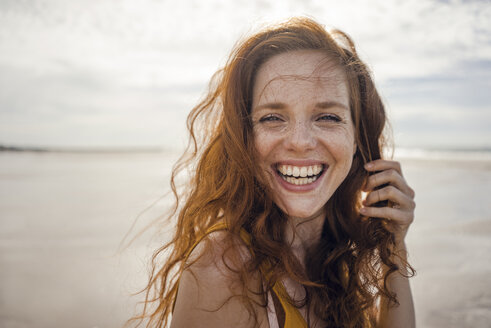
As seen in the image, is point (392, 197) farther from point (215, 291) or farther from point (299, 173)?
point (215, 291)

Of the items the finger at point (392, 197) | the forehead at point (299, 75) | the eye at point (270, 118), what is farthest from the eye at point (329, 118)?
the finger at point (392, 197)

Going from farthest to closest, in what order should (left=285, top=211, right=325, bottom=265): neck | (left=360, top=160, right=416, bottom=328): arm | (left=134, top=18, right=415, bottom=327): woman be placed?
1. (left=360, top=160, right=416, bottom=328): arm
2. (left=285, top=211, right=325, bottom=265): neck
3. (left=134, top=18, right=415, bottom=327): woman

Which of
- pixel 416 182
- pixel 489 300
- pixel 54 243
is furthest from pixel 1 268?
pixel 416 182

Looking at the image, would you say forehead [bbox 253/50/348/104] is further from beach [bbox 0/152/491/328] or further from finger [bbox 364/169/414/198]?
beach [bbox 0/152/491/328]

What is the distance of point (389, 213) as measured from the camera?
2.48 meters

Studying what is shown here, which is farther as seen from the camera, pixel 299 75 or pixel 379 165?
pixel 379 165

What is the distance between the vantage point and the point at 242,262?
186cm

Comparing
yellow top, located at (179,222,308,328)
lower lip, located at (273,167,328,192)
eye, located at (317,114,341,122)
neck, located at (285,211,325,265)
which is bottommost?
yellow top, located at (179,222,308,328)

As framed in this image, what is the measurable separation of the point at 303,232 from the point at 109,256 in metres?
3.93

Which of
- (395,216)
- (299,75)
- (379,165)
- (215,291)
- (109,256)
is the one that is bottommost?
(109,256)

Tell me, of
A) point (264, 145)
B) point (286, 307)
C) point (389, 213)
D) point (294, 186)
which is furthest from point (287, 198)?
point (389, 213)

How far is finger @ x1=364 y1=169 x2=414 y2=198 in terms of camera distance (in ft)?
8.41

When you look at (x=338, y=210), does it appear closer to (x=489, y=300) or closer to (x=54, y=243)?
(x=489, y=300)

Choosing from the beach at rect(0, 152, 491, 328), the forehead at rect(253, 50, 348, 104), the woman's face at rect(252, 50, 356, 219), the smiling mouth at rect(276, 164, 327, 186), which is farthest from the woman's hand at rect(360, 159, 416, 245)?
the beach at rect(0, 152, 491, 328)
